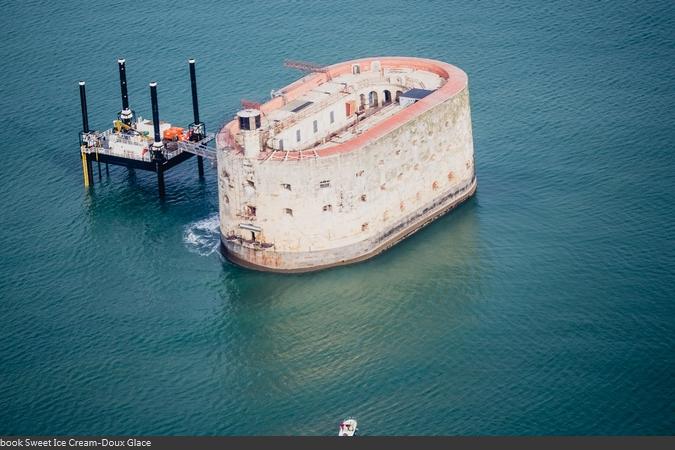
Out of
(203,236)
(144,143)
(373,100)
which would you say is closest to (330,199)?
(203,236)

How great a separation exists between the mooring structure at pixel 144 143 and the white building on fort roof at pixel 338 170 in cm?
1080

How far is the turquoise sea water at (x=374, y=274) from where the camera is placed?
109 meters

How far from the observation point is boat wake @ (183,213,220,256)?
133125 millimetres

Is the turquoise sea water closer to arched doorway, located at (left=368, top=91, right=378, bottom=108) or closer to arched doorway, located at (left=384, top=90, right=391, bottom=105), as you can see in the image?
arched doorway, located at (left=384, top=90, right=391, bottom=105)

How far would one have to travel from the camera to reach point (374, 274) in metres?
128

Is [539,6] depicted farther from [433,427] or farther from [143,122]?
[433,427]

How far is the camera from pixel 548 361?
113062mm

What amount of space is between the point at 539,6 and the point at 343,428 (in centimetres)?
9889

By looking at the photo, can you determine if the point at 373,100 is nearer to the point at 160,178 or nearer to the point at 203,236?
the point at 160,178

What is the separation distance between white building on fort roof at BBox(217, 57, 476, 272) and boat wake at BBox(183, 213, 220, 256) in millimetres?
2985

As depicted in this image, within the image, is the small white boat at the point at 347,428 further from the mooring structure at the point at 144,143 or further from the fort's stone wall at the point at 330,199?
the mooring structure at the point at 144,143

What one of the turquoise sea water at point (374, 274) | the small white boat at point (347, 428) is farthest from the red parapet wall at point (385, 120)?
the small white boat at point (347, 428)

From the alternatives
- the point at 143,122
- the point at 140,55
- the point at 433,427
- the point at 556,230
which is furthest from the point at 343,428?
the point at 140,55

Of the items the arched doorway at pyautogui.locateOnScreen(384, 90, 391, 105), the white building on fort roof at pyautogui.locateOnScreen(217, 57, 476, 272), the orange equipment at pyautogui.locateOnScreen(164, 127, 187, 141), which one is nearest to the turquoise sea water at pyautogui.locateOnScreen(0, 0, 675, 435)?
the white building on fort roof at pyautogui.locateOnScreen(217, 57, 476, 272)
